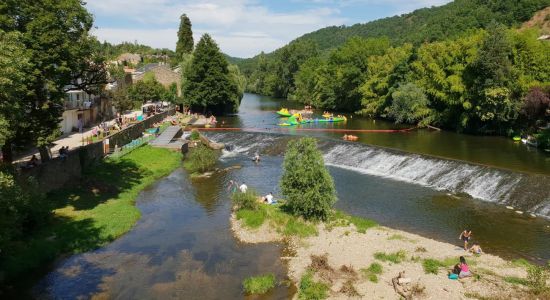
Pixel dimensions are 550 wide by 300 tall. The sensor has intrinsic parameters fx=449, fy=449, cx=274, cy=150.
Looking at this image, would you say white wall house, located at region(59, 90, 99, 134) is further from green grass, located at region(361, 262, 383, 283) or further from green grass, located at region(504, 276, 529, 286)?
green grass, located at region(504, 276, 529, 286)

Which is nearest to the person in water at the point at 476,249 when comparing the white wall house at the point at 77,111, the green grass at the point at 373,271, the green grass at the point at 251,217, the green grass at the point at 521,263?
the green grass at the point at 521,263

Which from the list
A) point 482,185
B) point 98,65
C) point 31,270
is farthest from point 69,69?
point 482,185

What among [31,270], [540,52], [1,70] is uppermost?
[540,52]

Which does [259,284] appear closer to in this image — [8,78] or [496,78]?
[8,78]

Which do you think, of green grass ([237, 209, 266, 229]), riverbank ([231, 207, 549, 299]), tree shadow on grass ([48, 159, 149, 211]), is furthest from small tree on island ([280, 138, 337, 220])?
tree shadow on grass ([48, 159, 149, 211])

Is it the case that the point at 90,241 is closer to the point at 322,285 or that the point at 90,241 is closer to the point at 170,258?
the point at 170,258

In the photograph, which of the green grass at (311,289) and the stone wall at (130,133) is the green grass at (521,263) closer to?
the green grass at (311,289)

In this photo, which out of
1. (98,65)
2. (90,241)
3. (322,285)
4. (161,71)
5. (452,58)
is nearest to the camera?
(322,285)

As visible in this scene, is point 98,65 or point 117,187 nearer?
point 98,65
